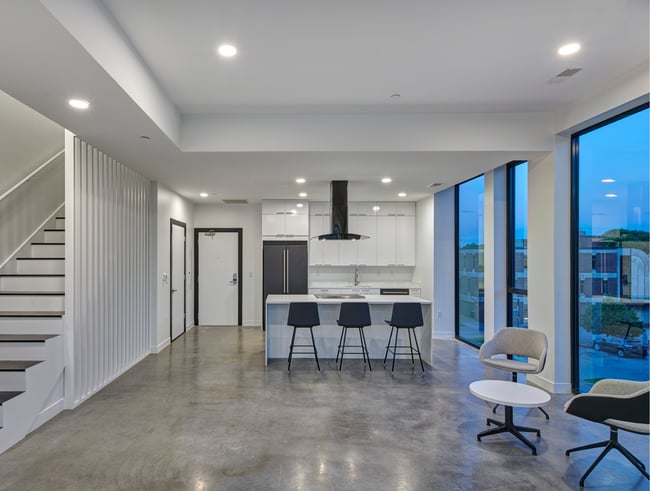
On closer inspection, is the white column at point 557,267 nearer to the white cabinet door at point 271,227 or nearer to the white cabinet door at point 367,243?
the white cabinet door at point 367,243

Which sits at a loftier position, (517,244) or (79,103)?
(79,103)

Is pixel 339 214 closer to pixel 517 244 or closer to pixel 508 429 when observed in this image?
pixel 517 244

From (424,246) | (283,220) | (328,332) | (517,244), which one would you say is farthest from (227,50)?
(424,246)

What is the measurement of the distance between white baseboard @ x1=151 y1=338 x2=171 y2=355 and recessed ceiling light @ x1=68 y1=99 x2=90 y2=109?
3958 millimetres

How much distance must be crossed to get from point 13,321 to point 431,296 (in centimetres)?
602

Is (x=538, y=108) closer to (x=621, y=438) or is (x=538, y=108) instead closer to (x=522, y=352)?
(x=522, y=352)

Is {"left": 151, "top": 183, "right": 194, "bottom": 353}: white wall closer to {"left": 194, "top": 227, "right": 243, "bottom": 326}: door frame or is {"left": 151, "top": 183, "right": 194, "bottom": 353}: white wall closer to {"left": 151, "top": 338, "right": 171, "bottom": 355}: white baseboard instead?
{"left": 151, "top": 338, "right": 171, "bottom": 355}: white baseboard

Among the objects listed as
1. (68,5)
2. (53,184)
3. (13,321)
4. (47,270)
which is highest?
(68,5)

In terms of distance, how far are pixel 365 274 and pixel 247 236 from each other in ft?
8.55

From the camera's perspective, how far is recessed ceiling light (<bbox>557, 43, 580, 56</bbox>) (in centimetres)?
289

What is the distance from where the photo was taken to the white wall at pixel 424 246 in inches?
290

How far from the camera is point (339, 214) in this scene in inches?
229

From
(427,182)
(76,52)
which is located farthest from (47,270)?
(427,182)

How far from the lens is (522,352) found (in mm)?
3986
